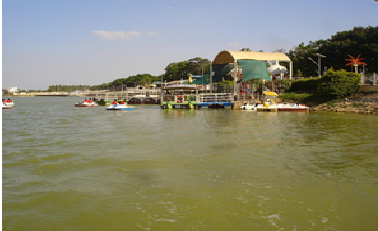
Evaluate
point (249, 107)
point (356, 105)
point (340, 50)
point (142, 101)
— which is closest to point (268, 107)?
point (249, 107)

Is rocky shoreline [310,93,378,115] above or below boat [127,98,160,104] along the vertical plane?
below

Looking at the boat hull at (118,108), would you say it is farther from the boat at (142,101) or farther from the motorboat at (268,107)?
the boat at (142,101)

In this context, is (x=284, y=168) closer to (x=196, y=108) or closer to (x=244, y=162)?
(x=244, y=162)

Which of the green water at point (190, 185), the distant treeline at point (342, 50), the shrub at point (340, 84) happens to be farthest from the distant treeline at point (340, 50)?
the green water at point (190, 185)

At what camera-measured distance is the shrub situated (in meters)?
39.1

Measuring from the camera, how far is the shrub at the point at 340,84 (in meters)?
39.1

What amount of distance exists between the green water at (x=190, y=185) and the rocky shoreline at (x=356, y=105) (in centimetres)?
2056

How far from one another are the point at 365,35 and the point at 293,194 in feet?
193

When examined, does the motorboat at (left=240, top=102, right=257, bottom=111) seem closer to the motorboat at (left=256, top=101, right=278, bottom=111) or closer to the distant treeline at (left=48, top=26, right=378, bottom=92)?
the motorboat at (left=256, top=101, right=278, bottom=111)

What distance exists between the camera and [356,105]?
37.3 metres

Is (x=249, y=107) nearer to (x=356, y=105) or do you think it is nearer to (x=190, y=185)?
(x=356, y=105)

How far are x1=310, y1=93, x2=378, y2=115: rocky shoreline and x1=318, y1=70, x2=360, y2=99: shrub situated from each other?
3.04 feet

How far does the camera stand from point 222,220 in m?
7.52

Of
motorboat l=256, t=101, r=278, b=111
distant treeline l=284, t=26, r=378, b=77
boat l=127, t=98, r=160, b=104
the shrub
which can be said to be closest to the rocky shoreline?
the shrub
